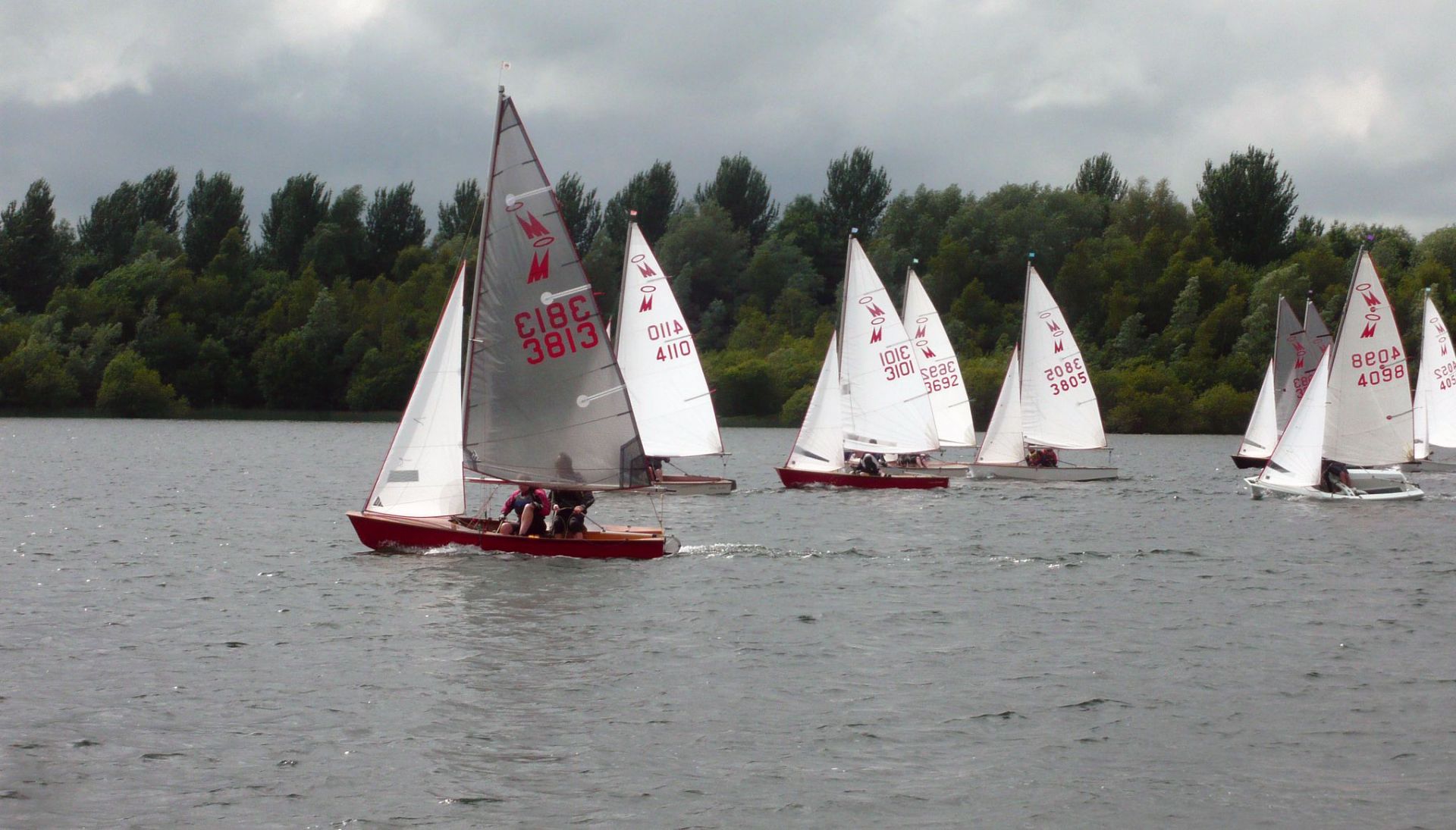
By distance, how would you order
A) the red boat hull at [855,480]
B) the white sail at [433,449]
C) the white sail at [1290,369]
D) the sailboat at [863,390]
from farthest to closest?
1. the white sail at [1290,369]
2. the sailboat at [863,390]
3. the red boat hull at [855,480]
4. the white sail at [433,449]

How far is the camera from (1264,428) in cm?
5991

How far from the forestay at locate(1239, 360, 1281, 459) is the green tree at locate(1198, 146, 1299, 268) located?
182 ft

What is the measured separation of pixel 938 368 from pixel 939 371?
0.40 feet

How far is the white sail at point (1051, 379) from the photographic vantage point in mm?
52156

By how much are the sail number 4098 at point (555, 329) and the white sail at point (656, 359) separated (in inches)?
627

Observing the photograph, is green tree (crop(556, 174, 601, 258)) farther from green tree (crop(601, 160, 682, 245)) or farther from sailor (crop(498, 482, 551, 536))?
sailor (crop(498, 482, 551, 536))

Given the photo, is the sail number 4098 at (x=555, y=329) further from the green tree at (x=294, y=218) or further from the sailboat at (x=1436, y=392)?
the green tree at (x=294, y=218)

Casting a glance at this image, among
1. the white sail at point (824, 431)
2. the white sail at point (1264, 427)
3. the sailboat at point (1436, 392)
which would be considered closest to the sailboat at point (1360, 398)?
the white sail at point (824, 431)

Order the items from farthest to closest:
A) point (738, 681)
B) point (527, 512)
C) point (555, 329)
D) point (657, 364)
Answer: point (657, 364) < point (555, 329) < point (527, 512) < point (738, 681)

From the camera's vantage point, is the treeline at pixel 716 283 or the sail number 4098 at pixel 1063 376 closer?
the sail number 4098 at pixel 1063 376

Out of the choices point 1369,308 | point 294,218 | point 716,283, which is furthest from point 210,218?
point 1369,308

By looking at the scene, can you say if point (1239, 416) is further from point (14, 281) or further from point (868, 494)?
point (14, 281)

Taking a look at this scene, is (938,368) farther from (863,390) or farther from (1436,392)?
(1436,392)

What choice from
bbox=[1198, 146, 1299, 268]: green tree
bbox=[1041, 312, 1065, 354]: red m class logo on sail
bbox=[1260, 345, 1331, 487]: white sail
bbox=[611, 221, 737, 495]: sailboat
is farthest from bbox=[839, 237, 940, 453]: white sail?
bbox=[1198, 146, 1299, 268]: green tree
